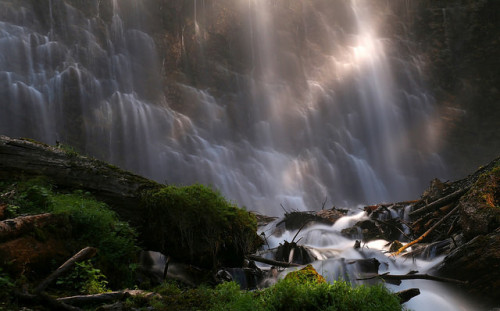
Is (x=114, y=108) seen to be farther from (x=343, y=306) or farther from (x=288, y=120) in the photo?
(x=343, y=306)

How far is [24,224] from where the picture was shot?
14.2 ft

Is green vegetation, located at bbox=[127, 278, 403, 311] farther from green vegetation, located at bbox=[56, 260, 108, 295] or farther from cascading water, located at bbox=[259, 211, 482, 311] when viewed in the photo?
green vegetation, located at bbox=[56, 260, 108, 295]

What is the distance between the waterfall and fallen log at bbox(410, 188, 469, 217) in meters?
19.6

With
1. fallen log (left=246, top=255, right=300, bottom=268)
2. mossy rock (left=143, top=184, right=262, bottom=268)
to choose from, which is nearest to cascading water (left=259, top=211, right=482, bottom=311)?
fallen log (left=246, top=255, right=300, bottom=268)

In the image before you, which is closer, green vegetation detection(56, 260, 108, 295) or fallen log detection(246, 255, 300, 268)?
green vegetation detection(56, 260, 108, 295)

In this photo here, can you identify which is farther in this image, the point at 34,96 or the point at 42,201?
the point at 34,96

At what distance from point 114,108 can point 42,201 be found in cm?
2433

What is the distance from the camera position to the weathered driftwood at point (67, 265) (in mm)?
3820

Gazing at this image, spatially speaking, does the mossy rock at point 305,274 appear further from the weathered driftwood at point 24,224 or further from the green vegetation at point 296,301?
the weathered driftwood at point 24,224

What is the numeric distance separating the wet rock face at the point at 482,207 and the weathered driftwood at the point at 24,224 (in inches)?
299

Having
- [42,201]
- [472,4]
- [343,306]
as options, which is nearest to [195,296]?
[343,306]

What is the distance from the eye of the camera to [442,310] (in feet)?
22.1

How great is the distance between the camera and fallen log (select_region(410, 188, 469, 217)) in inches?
388

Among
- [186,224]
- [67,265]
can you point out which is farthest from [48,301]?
Result: [186,224]
